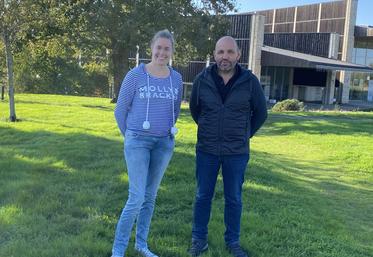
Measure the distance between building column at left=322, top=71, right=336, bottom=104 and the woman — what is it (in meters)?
46.1

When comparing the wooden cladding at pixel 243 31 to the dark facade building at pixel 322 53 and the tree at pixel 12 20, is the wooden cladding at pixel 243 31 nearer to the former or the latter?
the dark facade building at pixel 322 53

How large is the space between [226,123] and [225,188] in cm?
61

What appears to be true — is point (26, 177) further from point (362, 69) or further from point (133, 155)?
point (362, 69)

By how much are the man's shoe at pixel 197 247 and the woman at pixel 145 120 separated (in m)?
0.69

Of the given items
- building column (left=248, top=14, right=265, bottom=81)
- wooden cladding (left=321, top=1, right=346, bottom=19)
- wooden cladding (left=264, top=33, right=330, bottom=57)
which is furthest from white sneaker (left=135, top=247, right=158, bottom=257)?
wooden cladding (left=321, top=1, right=346, bottom=19)

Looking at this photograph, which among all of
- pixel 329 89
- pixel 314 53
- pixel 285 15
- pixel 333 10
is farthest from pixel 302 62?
pixel 285 15

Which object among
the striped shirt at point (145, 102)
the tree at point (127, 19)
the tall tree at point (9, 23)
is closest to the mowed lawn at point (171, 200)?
the striped shirt at point (145, 102)

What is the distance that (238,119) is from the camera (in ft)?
15.1

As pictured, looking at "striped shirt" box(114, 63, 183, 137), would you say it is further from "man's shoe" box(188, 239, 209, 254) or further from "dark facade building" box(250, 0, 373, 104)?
"dark facade building" box(250, 0, 373, 104)

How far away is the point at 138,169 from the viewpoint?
4.25 metres

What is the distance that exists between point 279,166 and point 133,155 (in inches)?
260

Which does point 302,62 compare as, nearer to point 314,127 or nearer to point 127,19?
point 127,19

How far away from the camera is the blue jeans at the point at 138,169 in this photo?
13.9ft

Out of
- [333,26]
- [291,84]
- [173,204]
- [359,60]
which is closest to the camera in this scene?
[173,204]
